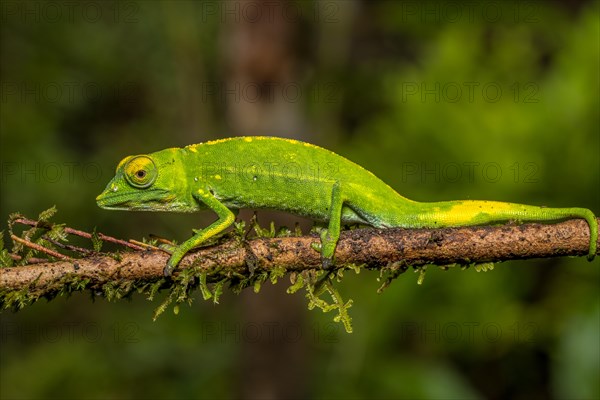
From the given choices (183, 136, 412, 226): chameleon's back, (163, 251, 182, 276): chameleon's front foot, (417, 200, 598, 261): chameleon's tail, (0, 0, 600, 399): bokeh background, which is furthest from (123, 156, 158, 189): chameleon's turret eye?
(417, 200, 598, 261): chameleon's tail

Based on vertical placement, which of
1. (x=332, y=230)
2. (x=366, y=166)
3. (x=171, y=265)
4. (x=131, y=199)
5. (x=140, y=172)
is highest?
(x=366, y=166)

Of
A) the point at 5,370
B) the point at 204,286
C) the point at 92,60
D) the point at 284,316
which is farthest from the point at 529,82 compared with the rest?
the point at 92,60

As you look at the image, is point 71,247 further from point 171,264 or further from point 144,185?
point 144,185

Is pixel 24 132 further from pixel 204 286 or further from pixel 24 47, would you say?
pixel 204 286

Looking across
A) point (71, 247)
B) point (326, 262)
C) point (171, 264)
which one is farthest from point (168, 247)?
point (326, 262)

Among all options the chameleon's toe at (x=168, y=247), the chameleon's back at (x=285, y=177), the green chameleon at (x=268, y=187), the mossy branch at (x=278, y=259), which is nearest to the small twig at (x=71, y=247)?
the mossy branch at (x=278, y=259)

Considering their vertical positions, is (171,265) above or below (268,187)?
below
